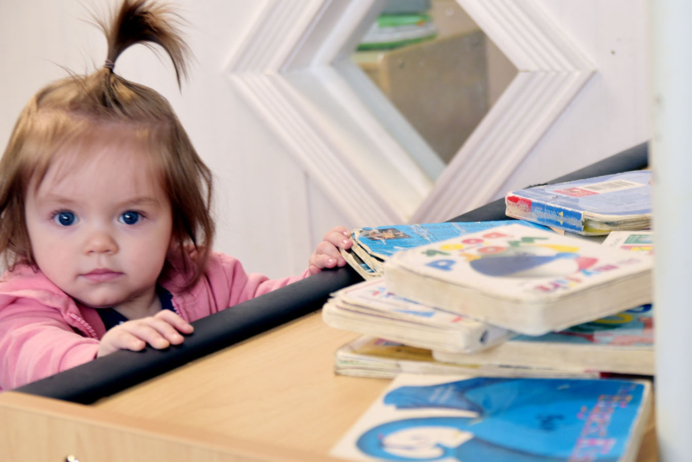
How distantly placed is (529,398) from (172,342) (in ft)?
1.00

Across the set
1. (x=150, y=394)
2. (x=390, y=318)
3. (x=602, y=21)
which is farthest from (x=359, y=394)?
(x=602, y=21)

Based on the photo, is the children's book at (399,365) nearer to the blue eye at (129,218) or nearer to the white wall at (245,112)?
the blue eye at (129,218)

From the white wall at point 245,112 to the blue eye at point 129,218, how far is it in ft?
3.33

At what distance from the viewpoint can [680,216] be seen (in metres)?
0.40

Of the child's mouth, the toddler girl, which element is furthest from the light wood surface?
the child's mouth

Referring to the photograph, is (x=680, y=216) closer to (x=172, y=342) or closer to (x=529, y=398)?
(x=529, y=398)

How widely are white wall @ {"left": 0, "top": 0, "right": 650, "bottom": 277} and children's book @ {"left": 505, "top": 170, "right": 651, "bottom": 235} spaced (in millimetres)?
637

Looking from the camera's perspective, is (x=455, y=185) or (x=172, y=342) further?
(x=455, y=185)

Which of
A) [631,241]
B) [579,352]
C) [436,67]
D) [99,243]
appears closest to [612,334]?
[579,352]

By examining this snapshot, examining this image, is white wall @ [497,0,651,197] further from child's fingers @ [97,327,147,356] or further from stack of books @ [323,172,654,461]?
child's fingers @ [97,327,147,356]

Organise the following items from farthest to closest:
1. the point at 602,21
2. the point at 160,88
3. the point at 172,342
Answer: the point at 160,88
the point at 602,21
the point at 172,342

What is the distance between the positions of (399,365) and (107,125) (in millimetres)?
668

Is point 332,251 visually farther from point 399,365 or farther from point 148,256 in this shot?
point 399,365

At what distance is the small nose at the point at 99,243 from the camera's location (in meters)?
0.99
